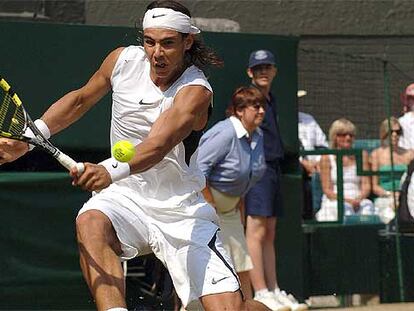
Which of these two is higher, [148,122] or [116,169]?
[148,122]

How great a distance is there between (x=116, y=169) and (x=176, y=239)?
67 cm

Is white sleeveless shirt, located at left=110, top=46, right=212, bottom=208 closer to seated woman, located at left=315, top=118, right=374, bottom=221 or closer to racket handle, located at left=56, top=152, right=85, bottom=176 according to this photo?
racket handle, located at left=56, top=152, right=85, bottom=176

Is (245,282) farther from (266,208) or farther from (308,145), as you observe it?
(308,145)

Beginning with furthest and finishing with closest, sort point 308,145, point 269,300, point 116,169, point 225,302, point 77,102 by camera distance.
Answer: point 308,145
point 269,300
point 77,102
point 225,302
point 116,169

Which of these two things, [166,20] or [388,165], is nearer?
[166,20]

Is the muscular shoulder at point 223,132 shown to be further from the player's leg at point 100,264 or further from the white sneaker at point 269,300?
the player's leg at point 100,264

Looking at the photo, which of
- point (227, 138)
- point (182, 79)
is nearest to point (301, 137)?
point (227, 138)

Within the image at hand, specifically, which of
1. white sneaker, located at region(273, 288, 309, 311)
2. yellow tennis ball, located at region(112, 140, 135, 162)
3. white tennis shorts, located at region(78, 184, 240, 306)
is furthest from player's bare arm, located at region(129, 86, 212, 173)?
white sneaker, located at region(273, 288, 309, 311)

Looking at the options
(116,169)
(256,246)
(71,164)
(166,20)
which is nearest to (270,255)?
(256,246)

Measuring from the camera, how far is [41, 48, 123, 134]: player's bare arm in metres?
6.23

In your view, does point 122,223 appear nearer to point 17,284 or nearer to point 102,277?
point 102,277

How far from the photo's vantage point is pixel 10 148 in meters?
5.98

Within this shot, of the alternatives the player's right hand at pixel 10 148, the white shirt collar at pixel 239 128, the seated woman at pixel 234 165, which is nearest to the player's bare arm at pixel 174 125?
the player's right hand at pixel 10 148

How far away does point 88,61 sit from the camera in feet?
30.1
